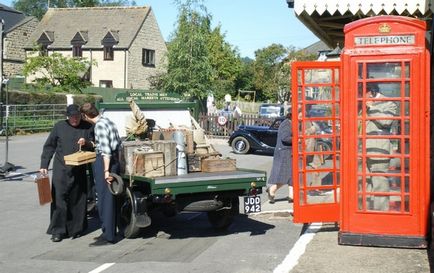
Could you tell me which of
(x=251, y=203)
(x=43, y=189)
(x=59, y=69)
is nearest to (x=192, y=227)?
(x=251, y=203)

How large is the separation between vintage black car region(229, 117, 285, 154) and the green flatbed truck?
39.7 ft

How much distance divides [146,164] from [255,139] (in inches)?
515

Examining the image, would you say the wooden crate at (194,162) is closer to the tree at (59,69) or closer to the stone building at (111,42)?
the tree at (59,69)

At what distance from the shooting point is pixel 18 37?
2071 inches

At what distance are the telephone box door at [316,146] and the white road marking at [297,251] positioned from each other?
0.91 feet

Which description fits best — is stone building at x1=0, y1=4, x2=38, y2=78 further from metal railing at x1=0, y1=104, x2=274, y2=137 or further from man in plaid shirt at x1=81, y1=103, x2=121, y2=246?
man in plaid shirt at x1=81, y1=103, x2=121, y2=246

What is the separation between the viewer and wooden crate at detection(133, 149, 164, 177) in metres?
8.16

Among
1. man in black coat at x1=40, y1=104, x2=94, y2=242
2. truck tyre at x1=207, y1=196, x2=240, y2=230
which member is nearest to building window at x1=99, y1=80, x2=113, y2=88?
man in black coat at x1=40, y1=104, x2=94, y2=242

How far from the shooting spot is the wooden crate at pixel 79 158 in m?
8.20

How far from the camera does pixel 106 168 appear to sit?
8.02 meters

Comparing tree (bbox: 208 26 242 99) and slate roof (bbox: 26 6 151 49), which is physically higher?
slate roof (bbox: 26 6 151 49)

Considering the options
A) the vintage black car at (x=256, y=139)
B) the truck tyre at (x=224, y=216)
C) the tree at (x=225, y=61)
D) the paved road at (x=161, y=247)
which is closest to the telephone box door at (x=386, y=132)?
the paved road at (x=161, y=247)

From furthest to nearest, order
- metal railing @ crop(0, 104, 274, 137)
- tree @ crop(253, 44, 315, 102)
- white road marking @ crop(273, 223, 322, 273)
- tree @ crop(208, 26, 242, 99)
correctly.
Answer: tree @ crop(253, 44, 315, 102), tree @ crop(208, 26, 242, 99), metal railing @ crop(0, 104, 274, 137), white road marking @ crop(273, 223, 322, 273)

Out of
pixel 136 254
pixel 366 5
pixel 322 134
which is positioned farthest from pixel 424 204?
pixel 136 254
